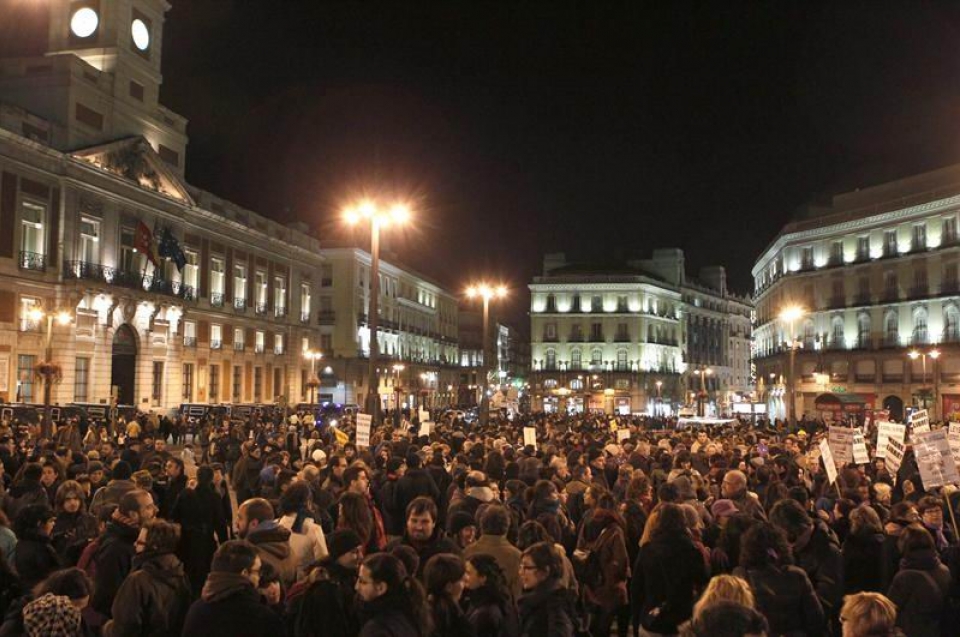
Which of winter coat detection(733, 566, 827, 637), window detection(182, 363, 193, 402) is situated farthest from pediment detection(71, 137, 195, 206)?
winter coat detection(733, 566, 827, 637)

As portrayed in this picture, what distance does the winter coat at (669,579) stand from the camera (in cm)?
637

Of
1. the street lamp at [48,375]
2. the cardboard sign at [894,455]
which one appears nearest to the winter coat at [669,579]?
the cardboard sign at [894,455]

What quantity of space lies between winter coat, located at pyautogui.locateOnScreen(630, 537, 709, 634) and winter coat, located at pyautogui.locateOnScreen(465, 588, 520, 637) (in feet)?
4.29

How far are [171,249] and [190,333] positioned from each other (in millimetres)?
7067

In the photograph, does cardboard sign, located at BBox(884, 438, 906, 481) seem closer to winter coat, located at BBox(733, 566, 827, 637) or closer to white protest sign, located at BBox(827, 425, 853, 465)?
white protest sign, located at BBox(827, 425, 853, 465)

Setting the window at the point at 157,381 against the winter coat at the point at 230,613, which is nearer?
the winter coat at the point at 230,613

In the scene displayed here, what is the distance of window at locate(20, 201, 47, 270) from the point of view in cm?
3997

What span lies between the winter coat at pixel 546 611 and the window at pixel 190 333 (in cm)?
5127

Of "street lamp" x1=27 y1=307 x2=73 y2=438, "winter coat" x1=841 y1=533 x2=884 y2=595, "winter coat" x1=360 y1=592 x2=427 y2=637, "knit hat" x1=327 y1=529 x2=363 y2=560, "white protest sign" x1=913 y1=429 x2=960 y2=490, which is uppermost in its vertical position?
"street lamp" x1=27 y1=307 x2=73 y2=438

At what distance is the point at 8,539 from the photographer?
7.20 metres

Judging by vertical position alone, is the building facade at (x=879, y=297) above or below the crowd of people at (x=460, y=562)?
above

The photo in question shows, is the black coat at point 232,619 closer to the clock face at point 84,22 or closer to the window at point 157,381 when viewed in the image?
the window at point 157,381

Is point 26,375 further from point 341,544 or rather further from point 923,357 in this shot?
point 923,357

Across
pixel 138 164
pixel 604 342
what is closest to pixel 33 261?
pixel 138 164
